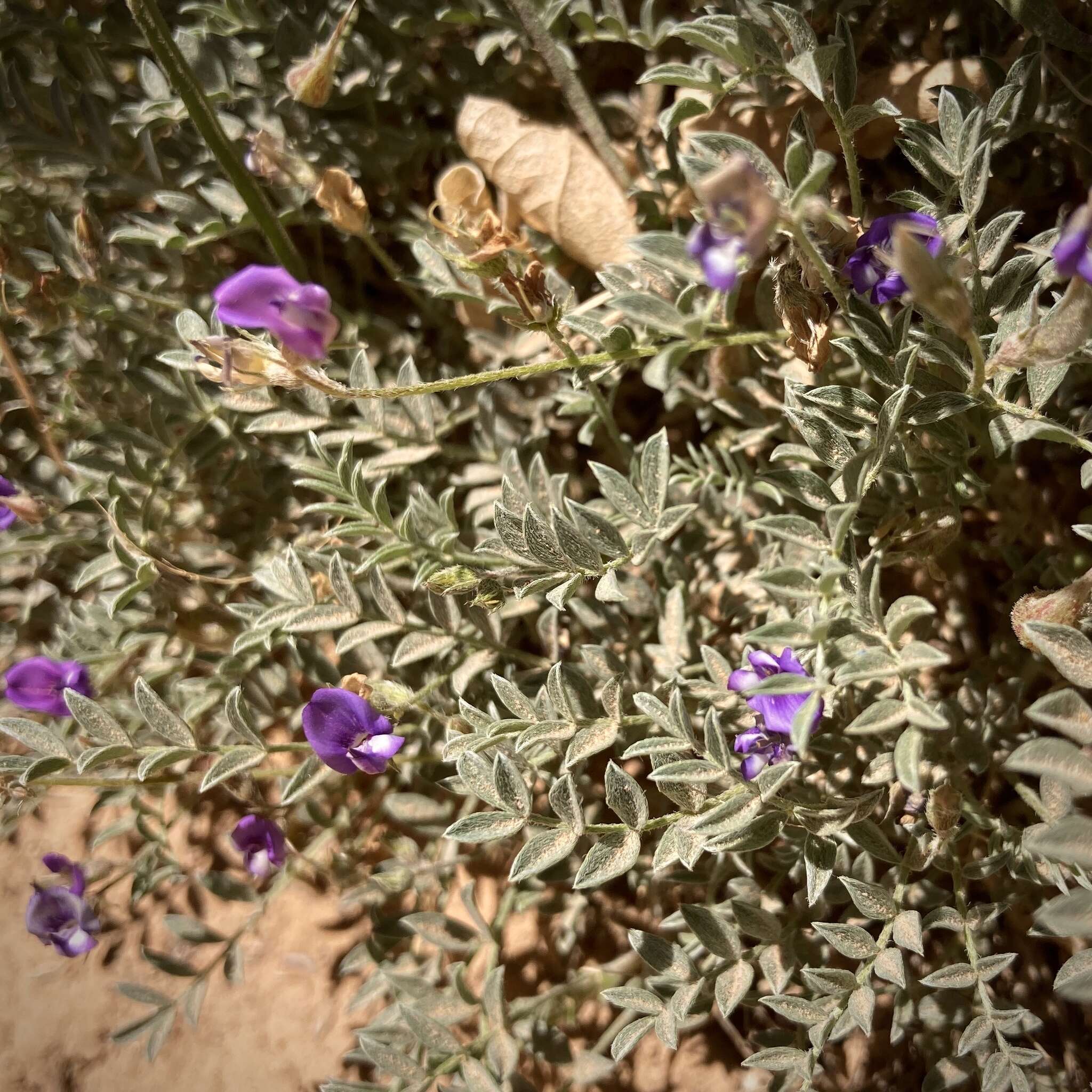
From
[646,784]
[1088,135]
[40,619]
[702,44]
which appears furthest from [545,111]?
[40,619]

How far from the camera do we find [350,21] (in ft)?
6.08

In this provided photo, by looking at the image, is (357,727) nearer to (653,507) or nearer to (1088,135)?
(653,507)

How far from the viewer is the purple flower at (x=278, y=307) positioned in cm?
119

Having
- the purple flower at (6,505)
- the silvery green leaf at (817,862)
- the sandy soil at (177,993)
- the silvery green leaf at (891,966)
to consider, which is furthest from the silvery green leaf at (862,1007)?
the purple flower at (6,505)

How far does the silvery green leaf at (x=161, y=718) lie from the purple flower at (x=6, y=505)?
617 mm

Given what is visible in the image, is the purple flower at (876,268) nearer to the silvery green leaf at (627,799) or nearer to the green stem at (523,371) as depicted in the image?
the green stem at (523,371)

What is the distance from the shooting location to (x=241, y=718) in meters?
1.56

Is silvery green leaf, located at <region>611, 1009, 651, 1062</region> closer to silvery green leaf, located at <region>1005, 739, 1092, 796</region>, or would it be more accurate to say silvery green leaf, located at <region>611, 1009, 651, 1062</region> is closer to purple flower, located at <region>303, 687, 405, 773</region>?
purple flower, located at <region>303, 687, 405, 773</region>

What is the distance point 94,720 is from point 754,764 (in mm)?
1074

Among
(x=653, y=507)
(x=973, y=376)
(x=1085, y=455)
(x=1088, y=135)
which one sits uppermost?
(x=1088, y=135)

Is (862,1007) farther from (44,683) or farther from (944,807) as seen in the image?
(44,683)

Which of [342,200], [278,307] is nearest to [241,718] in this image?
[278,307]

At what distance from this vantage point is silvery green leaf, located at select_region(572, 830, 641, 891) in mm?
1326

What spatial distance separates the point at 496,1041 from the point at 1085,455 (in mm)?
1512
